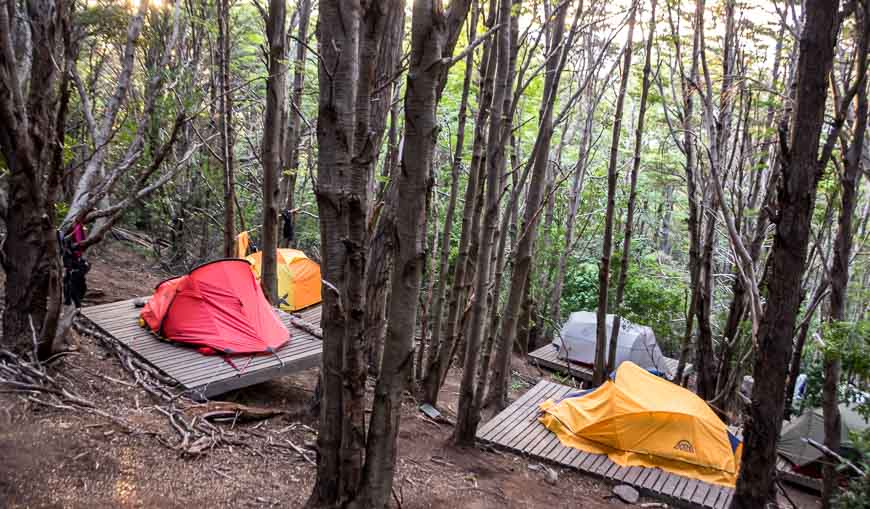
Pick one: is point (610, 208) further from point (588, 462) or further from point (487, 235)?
point (588, 462)

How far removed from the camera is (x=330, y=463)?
11.6 feet

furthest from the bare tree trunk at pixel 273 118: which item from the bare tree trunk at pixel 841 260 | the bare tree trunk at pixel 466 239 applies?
the bare tree trunk at pixel 841 260

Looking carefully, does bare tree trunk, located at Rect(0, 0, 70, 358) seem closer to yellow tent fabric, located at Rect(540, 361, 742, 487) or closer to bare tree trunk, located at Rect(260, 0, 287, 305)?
bare tree trunk, located at Rect(260, 0, 287, 305)

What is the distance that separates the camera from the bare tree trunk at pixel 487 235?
587cm

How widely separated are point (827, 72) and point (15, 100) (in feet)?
19.4

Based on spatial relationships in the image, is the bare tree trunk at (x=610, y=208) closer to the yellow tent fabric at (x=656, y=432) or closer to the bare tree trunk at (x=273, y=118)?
the yellow tent fabric at (x=656, y=432)

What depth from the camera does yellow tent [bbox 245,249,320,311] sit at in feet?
36.9

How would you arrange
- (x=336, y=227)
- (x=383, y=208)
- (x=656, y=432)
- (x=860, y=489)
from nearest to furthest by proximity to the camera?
1. (x=336, y=227)
2. (x=860, y=489)
3. (x=383, y=208)
4. (x=656, y=432)

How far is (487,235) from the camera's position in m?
6.23

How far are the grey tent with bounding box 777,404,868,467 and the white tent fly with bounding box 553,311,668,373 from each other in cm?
377

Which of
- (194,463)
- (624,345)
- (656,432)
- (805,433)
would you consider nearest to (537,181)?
(656,432)

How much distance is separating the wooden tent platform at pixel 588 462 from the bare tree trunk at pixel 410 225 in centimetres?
435

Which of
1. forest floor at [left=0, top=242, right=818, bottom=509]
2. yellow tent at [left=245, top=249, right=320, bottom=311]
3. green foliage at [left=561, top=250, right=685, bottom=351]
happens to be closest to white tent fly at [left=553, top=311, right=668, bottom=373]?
green foliage at [left=561, top=250, right=685, bottom=351]

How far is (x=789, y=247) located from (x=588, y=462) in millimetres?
4489
